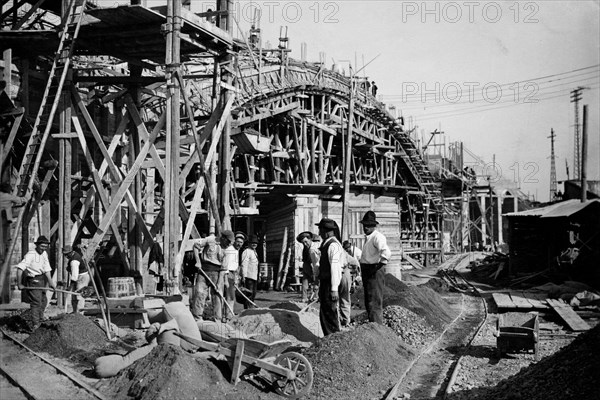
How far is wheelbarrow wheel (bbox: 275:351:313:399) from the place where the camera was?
704 centimetres

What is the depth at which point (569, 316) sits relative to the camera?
1459 cm

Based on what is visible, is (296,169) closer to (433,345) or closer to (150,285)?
(150,285)

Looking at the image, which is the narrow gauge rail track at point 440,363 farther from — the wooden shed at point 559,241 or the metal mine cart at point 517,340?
the wooden shed at point 559,241

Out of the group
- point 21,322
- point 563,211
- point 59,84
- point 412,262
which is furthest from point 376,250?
point 412,262

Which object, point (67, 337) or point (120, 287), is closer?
point (67, 337)

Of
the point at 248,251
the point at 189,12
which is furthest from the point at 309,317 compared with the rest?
the point at 189,12

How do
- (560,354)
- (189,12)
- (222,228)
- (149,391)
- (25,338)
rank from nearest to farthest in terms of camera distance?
1. (149,391)
2. (560,354)
3. (25,338)
4. (189,12)
5. (222,228)

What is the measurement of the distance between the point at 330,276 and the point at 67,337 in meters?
4.19

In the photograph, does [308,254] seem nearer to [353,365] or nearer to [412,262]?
[353,365]

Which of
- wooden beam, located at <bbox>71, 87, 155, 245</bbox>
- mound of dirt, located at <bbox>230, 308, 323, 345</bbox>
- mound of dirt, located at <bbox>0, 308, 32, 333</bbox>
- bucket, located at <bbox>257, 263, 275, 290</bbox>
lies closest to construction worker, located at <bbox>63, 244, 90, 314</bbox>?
mound of dirt, located at <bbox>0, 308, 32, 333</bbox>

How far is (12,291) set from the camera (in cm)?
1384

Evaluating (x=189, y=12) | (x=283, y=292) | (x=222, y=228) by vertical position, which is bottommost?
(x=283, y=292)

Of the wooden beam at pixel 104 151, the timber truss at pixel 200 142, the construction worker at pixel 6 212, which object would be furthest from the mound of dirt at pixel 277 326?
the construction worker at pixel 6 212

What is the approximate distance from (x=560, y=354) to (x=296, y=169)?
59.2ft
